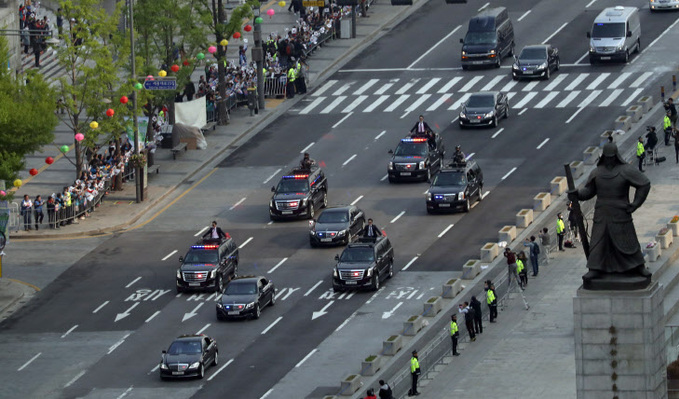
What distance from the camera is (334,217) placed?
7412cm

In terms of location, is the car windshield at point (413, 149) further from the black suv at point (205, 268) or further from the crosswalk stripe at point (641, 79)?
the crosswalk stripe at point (641, 79)

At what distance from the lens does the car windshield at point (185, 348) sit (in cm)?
6106

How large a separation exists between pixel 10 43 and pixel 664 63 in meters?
33.3

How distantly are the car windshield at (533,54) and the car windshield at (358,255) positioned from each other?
2963 cm

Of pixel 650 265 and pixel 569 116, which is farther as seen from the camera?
pixel 569 116

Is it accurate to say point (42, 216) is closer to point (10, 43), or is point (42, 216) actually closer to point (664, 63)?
point (10, 43)

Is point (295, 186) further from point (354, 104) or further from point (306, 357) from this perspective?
point (354, 104)

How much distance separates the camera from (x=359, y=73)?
329ft

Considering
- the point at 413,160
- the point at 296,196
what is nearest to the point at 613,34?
the point at 413,160

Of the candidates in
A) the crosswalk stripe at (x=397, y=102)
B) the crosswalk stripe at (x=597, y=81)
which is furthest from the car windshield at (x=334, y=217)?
the crosswalk stripe at (x=597, y=81)

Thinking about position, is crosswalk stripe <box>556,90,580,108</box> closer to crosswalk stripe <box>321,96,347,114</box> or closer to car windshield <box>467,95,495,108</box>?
car windshield <box>467,95,495,108</box>

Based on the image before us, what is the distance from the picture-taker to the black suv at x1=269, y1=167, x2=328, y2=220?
254 feet

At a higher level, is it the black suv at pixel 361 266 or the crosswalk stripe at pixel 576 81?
the crosswalk stripe at pixel 576 81

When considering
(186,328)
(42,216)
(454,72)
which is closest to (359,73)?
(454,72)
